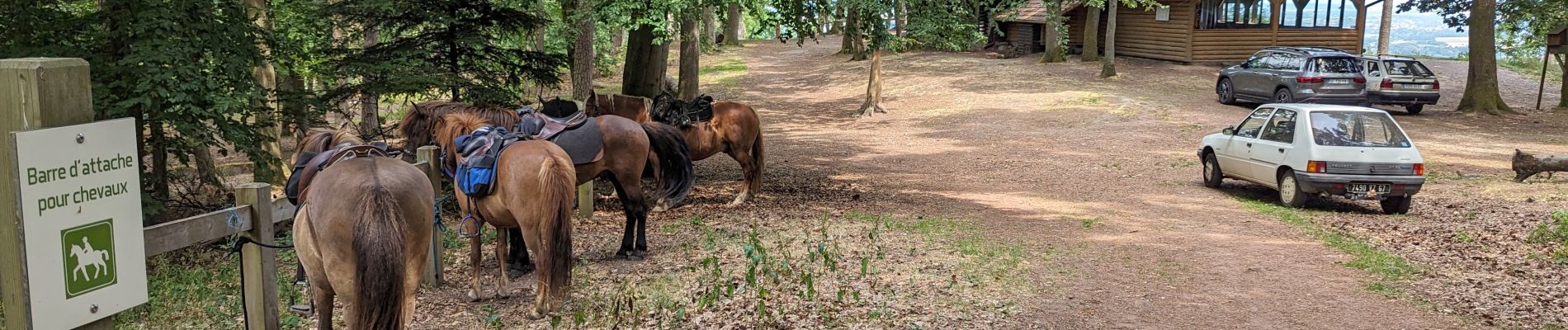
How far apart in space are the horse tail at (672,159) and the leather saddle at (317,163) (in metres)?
3.76

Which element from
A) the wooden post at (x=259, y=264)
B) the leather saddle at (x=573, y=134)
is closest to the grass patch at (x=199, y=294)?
the wooden post at (x=259, y=264)

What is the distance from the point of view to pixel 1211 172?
14.5 m

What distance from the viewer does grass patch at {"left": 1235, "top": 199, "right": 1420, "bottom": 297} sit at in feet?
27.6

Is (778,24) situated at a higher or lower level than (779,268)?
higher

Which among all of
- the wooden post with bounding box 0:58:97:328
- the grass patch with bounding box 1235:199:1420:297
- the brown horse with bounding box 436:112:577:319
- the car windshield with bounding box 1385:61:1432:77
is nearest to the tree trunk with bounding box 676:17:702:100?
the grass patch with bounding box 1235:199:1420:297

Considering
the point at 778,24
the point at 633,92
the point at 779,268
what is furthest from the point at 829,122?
the point at 779,268

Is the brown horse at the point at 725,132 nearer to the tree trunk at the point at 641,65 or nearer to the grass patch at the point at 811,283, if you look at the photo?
the grass patch at the point at 811,283

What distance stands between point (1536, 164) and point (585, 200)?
1253 centimetres

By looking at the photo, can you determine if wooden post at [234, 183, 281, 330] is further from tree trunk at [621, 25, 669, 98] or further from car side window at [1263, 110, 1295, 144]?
car side window at [1263, 110, 1295, 144]

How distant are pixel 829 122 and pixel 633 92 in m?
8.68

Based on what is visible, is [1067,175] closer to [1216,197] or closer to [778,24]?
[1216,197]

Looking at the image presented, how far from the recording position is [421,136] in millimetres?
8172

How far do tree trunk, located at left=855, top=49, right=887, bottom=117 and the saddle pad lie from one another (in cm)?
1638

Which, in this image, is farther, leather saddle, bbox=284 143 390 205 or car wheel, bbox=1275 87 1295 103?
car wheel, bbox=1275 87 1295 103
